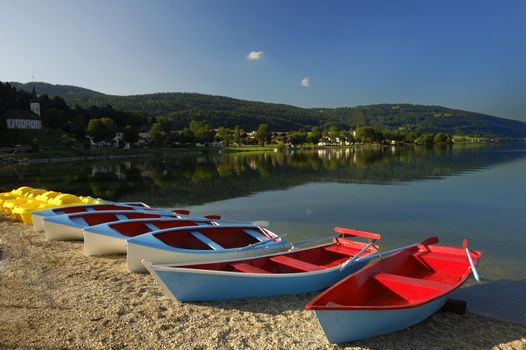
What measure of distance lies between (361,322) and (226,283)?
11.3 feet

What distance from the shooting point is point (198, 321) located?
27.2 feet

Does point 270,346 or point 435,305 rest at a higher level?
point 435,305

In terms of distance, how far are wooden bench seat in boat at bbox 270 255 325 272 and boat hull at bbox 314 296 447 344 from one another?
2605 millimetres

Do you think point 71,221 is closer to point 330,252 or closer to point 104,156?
point 330,252

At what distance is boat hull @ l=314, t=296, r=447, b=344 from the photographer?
679cm

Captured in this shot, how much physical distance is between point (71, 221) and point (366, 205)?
19.1 meters

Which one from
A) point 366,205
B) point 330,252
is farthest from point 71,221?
point 366,205

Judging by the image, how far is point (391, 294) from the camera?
8539 millimetres

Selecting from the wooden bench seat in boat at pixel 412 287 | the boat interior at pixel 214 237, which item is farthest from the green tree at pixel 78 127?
the wooden bench seat in boat at pixel 412 287

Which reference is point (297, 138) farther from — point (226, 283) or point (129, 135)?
point (226, 283)

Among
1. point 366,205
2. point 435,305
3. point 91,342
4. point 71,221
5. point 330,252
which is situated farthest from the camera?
point 366,205

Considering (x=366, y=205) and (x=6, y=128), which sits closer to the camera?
(x=366, y=205)

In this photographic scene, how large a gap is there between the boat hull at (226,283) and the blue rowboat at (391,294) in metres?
1.52

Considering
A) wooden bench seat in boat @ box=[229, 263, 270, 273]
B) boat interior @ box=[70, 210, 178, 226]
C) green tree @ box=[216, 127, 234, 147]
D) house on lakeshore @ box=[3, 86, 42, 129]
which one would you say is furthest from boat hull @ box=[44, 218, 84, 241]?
green tree @ box=[216, 127, 234, 147]
